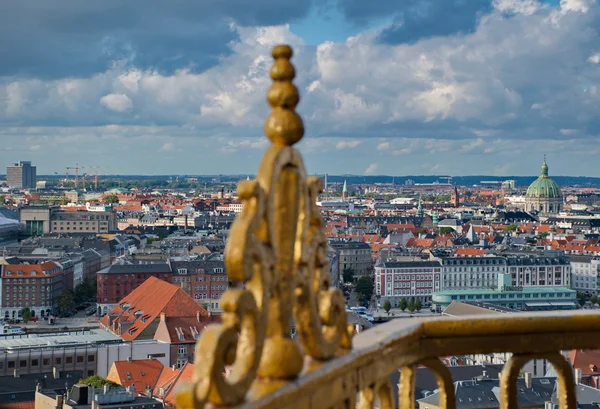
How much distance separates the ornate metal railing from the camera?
6.63 feet

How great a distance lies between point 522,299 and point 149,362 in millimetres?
31154

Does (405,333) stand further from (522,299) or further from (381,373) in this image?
(522,299)

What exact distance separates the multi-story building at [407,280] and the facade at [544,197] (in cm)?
6954

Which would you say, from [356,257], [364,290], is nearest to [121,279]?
[364,290]

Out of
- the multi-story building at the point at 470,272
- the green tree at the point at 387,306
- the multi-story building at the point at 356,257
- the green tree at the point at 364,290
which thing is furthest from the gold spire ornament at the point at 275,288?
the multi-story building at the point at 356,257

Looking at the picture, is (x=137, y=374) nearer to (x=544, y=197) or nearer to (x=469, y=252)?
(x=469, y=252)

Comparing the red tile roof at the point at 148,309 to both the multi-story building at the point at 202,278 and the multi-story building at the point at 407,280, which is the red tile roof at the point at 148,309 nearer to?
the multi-story building at the point at 202,278

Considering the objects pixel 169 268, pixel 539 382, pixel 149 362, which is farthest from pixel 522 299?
pixel 539 382

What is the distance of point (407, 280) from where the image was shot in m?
64.4

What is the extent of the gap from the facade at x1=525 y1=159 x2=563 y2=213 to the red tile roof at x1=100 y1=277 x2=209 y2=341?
9283cm

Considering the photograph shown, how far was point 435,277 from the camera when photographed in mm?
65375

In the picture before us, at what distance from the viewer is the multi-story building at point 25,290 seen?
5750 cm

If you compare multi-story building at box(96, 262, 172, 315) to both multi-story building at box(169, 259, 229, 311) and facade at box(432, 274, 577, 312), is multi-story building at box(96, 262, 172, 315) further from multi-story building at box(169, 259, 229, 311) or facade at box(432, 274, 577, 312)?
facade at box(432, 274, 577, 312)

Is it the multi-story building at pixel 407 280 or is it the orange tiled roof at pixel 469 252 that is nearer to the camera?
the multi-story building at pixel 407 280
